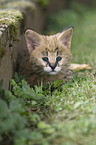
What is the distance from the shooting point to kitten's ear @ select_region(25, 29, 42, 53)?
3724 millimetres

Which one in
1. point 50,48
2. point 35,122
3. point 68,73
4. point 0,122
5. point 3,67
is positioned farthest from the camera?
point 68,73

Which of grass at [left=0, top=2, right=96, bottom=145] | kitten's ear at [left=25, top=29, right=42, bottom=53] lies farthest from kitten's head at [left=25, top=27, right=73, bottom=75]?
grass at [left=0, top=2, right=96, bottom=145]

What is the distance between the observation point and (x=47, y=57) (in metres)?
3.58

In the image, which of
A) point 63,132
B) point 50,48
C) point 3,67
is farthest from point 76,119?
point 50,48

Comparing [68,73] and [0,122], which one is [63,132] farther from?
[68,73]

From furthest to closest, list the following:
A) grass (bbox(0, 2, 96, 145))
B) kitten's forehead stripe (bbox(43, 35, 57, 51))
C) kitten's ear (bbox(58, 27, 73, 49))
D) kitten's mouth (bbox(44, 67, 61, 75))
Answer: kitten's ear (bbox(58, 27, 73, 49)), kitten's forehead stripe (bbox(43, 35, 57, 51)), kitten's mouth (bbox(44, 67, 61, 75)), grass (bbox(0, 2, 96, 145))

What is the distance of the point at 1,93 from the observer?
251cm

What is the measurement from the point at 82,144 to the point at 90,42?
553 centimetres

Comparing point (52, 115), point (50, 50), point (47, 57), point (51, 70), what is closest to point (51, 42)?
point (50, 50)

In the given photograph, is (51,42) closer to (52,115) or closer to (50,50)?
(50,50)

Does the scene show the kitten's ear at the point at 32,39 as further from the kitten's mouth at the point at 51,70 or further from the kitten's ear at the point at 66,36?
the kitten's mouth at the point at 51,70

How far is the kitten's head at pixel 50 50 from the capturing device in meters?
3.55

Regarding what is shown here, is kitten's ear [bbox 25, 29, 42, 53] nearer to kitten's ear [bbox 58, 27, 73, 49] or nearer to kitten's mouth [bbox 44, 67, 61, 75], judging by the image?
kitten's ear [bbox 58, 27, 73, 49]

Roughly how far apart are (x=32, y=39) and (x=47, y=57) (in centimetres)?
46
